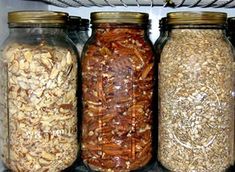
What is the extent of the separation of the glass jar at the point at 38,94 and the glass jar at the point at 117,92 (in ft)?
0.11

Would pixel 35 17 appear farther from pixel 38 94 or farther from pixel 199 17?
pixel 199 17

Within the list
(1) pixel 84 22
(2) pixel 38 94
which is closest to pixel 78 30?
(1) pixel 84 22

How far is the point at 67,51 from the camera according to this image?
64cm

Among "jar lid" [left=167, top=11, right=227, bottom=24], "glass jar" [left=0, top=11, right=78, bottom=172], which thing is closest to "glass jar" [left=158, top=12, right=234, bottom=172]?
"jar lid" [left=167, top=11, right=227, bottom=24]

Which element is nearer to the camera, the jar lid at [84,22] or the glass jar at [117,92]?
the glass jar at [117,92]

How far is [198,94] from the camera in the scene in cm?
61

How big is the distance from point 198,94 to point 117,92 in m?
0.13

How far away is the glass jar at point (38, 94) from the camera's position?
60 centimetres

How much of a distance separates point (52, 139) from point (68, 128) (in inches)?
1.3

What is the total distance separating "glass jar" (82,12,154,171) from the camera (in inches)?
24.6

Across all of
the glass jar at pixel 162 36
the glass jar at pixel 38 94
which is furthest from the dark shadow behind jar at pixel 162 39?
the glass jar at pixel 38 94

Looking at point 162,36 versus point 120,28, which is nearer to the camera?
point 120,28

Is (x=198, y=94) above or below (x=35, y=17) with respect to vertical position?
below

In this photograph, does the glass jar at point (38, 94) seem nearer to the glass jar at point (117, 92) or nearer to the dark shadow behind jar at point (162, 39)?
the glass jar at point (117, 92)
